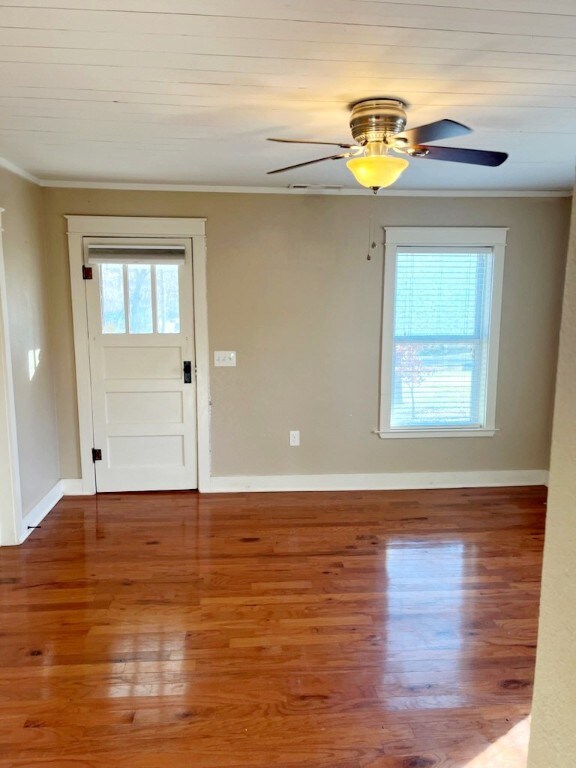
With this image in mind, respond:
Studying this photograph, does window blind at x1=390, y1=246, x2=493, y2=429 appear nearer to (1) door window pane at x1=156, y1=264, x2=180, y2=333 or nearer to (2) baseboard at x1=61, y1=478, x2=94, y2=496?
(1) door window pane at x1=156, y1=264, x2=180, y2=333

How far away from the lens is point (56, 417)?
4016mm

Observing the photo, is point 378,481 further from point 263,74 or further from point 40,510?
point 263,74

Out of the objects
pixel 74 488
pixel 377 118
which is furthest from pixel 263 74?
pixel 74 488

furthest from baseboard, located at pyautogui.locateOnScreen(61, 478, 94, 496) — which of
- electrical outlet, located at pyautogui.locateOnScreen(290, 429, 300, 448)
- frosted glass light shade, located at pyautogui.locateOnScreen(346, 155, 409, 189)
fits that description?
frosted glass light shade, located at pyautogui.locateOnScreen(346, 155, 409, 189)

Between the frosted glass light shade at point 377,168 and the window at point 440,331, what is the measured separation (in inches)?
74.0

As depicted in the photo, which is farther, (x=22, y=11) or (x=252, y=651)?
(x=252, y=651)

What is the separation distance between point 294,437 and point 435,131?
270 centimetres

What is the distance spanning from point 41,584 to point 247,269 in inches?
99.2

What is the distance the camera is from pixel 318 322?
408 cm

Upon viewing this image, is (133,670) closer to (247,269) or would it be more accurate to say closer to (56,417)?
(56,417)

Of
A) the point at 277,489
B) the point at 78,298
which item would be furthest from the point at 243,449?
the point at 78,298

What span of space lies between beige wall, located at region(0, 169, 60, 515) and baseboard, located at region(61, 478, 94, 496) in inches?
5.9

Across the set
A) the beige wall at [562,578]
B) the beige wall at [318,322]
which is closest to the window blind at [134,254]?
the beige wall at [318,322]

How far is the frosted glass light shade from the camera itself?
2104 millimetres
